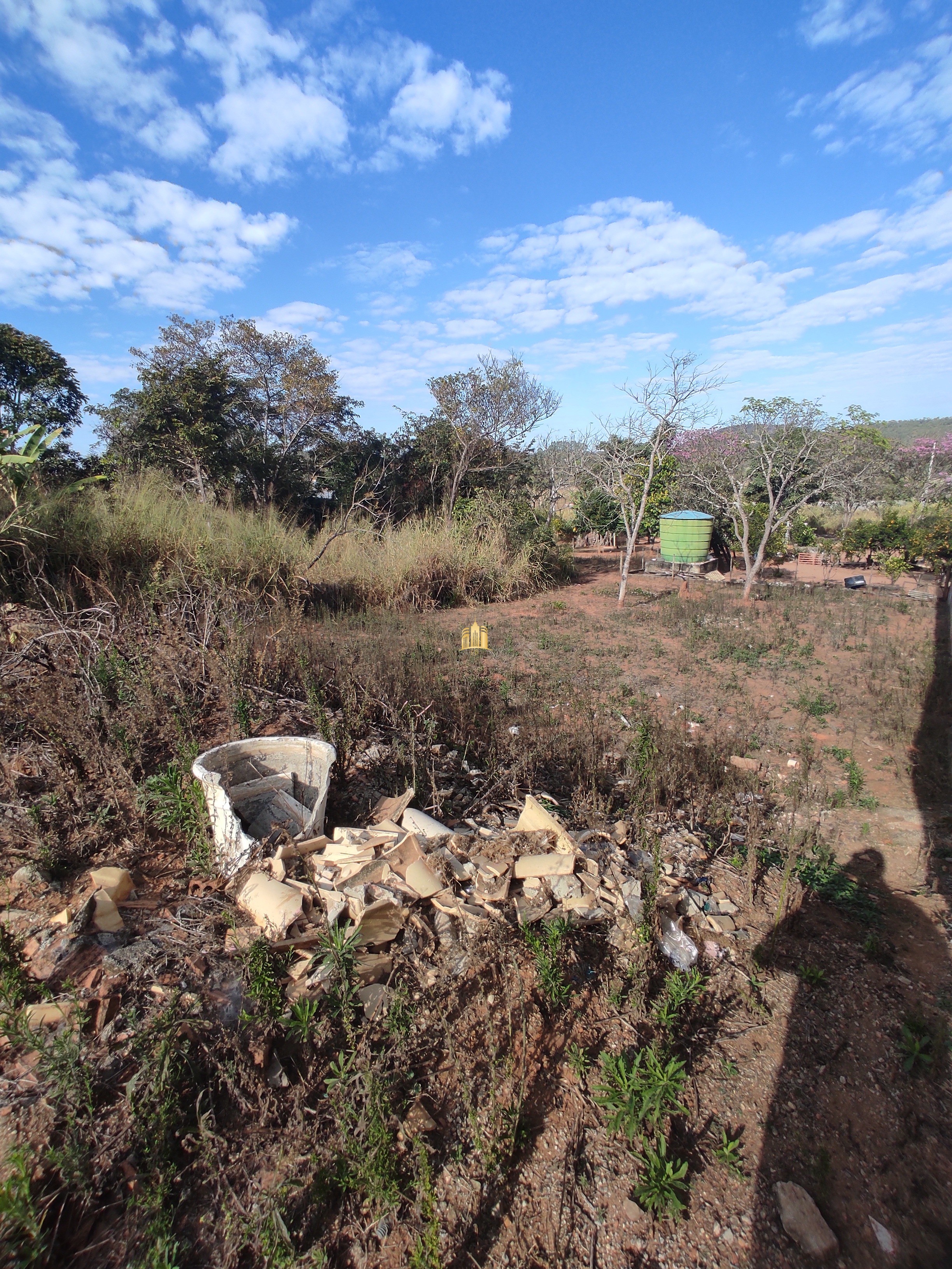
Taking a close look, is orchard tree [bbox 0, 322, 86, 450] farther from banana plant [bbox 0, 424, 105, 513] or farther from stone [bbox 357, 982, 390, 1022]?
stone [bbox 357, 982, 390, 1022]

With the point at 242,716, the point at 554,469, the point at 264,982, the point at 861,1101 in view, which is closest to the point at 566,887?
the point at 861,1101

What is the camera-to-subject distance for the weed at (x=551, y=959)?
1926 mm

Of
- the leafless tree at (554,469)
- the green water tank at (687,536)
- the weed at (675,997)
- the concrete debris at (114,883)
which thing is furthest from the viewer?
the leafless tree at (554,469)

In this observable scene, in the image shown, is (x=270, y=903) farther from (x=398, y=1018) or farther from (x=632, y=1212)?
(x=632, y=1212)

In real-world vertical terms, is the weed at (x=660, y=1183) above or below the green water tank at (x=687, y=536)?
below

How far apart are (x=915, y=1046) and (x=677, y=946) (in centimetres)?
78

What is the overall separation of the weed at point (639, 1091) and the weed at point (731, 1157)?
0.12 meters

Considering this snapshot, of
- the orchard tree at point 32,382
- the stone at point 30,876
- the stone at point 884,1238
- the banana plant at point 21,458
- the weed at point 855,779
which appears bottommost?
the weed at point 855,779

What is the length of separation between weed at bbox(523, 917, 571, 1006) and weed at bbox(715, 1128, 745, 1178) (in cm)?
55

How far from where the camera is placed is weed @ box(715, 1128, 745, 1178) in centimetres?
156

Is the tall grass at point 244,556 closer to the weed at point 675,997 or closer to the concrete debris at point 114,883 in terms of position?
the concrete debris at point 114,883

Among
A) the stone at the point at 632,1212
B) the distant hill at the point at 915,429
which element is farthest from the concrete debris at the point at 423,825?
the distant hill at the point at 915,429

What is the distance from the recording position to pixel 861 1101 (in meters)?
1.80

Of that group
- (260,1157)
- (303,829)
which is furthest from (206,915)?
(260,1157)
